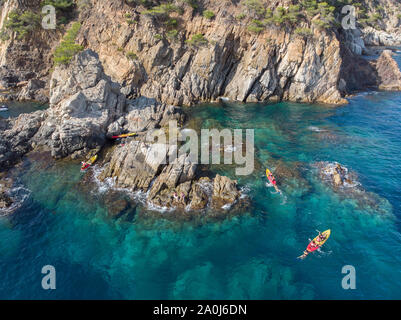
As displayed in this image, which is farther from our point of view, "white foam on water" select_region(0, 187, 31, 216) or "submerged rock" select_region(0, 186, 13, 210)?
"submerged rock" select_region(0, 186, 13, 210)

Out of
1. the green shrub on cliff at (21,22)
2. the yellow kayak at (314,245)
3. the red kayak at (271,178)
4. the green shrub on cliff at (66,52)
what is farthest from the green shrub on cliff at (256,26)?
the green shrub on cliff at (21,22)

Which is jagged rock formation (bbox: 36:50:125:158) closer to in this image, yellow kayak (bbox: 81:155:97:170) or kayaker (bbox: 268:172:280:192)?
yellow kayak (bbox: 81:155:97:170)

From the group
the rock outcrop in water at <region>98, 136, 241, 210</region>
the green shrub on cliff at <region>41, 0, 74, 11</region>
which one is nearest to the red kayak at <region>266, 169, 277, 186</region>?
the rock outcrop in water at <region>98, 136, 241, 210</region>

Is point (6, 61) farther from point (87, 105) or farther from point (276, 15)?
point (276, 15)

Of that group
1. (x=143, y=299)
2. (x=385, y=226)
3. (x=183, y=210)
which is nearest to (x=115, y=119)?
(x=183, y=210)

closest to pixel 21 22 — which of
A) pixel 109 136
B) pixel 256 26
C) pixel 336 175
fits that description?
pixel 109 136

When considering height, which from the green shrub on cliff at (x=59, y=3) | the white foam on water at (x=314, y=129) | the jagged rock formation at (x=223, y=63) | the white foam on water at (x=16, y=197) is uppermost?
the green shrub on cliff at (x=59, y=3)

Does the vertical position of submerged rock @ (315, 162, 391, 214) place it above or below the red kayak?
below

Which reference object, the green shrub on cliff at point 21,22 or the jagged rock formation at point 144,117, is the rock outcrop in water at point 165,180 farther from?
the green shrub on cliff at point 21,22
